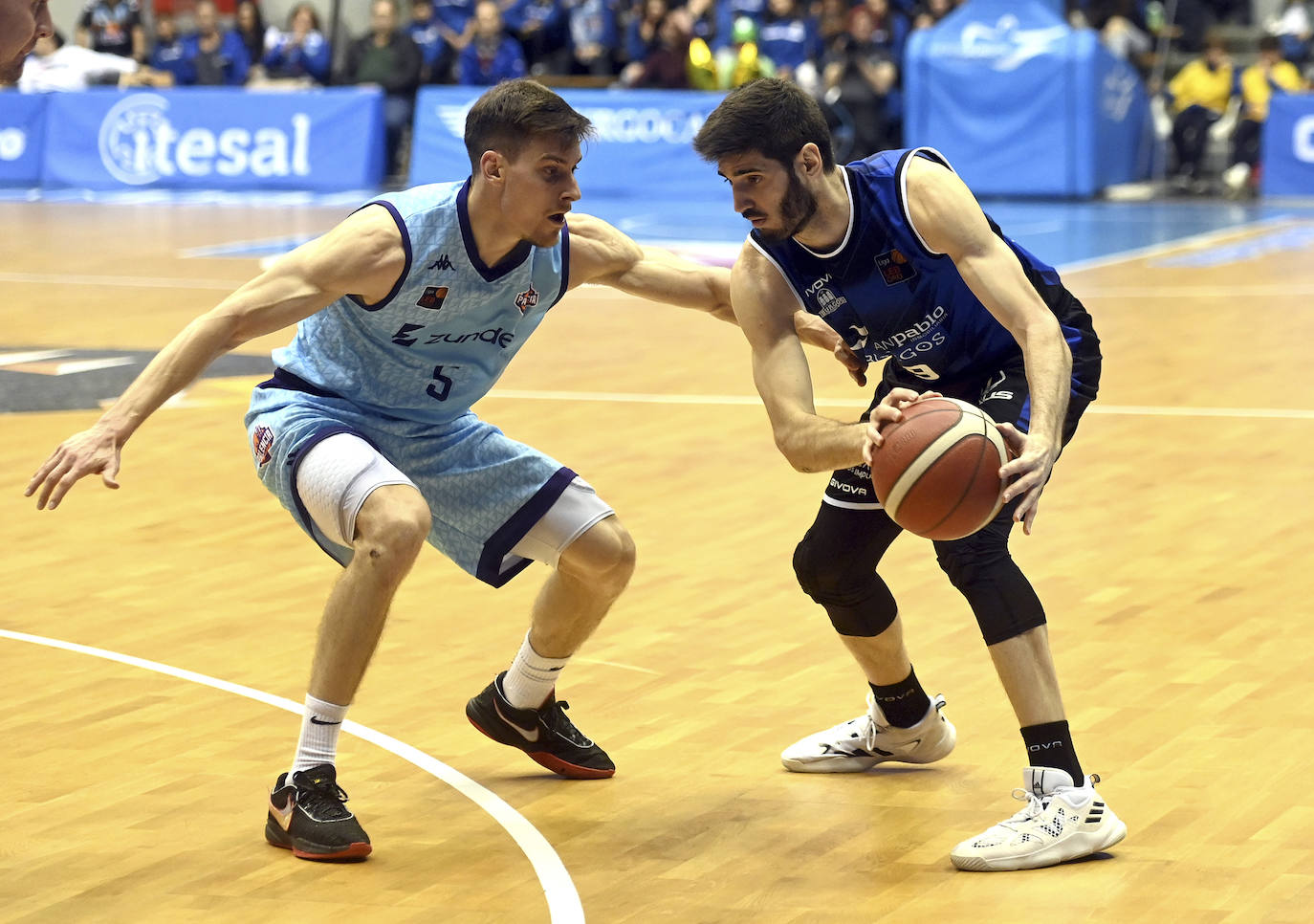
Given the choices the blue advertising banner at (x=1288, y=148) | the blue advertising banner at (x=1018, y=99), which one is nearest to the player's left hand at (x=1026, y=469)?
the blue advertising banner at (x=1018, y=99)

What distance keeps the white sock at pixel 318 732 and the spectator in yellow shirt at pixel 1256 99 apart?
17.8m

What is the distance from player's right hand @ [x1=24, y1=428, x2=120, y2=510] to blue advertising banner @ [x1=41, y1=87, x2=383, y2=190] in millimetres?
18932

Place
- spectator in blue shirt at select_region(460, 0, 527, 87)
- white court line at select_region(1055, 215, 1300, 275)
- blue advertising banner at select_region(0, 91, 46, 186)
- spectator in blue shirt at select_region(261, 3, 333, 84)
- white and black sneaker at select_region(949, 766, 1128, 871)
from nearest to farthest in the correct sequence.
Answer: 1. white and black sneaker at select_region(949, 766, 1128, 871)
2. white court line at select_region(1055, 215, 1300, 275)
3. spectator in blue shirt at select_region(460, 0, 527, 87)
4. blue advertising banner at select_region(0, 91, 46, 186)
5. spectator in blue shirt at select_region(261, 3, 333, 84)

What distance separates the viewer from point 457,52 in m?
24.5

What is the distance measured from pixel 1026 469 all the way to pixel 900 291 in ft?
2.45

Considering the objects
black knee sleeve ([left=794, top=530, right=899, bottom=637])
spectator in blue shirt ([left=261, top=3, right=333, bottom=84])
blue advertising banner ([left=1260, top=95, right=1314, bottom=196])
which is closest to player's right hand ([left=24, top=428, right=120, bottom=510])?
black knee sleeve ([left=794, top=530, right=899, bottom=637])


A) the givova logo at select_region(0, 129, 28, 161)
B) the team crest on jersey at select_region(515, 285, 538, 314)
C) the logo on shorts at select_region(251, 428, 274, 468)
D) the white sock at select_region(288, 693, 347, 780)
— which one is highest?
the team crest on jersey at select_region(515, 285, 538, 314)

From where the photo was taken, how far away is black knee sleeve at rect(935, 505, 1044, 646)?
4.59 meters

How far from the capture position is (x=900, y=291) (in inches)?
190

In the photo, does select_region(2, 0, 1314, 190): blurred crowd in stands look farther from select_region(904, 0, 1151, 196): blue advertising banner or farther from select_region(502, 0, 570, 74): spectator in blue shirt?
select_region(904, 0, 1151, 196): blue advertising banner

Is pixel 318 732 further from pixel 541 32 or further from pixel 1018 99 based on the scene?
pixel 541 32

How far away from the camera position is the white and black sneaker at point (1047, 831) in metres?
4.48

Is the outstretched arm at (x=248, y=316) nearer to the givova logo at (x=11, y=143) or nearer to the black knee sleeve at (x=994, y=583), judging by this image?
the black knee sleeve at (x=994, y=583)

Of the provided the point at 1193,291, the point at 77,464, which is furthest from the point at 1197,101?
the point at 77,464
